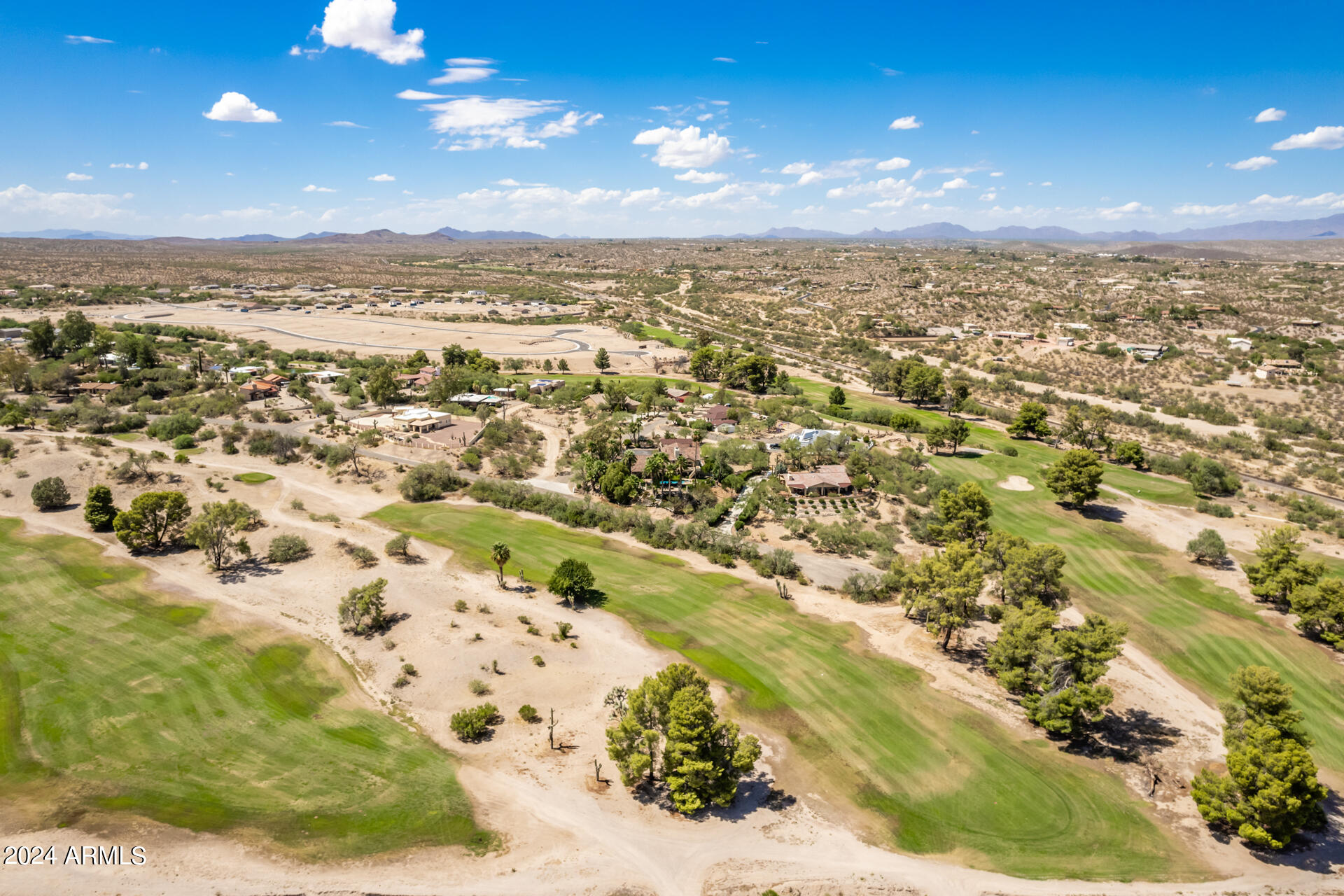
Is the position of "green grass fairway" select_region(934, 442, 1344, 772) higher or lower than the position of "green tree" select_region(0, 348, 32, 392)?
lower

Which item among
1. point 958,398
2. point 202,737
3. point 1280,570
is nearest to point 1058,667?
point 1280,570

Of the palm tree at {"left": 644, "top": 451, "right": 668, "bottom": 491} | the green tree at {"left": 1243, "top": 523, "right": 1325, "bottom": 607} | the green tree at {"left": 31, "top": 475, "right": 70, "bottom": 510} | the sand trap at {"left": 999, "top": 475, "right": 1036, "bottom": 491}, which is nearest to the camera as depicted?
the green tree at {"left": 1243, "top": 523, "right": 1325, "bottom": 607}

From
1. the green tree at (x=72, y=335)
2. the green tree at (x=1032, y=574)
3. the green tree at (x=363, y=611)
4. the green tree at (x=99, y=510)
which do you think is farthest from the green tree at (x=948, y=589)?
the green tree at (x=72, y=335)

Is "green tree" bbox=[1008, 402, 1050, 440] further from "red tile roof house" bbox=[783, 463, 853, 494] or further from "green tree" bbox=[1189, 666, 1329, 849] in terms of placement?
"green tree" bbox=[1189, 666, 1329, 849]

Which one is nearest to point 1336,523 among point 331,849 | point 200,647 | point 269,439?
point 331,849

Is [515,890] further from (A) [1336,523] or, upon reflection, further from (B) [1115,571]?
(A) [1336,523]

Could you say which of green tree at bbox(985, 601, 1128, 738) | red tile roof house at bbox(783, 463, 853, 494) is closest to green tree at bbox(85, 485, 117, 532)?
red tile roof house at bbox(783, 463, 853, 494)
